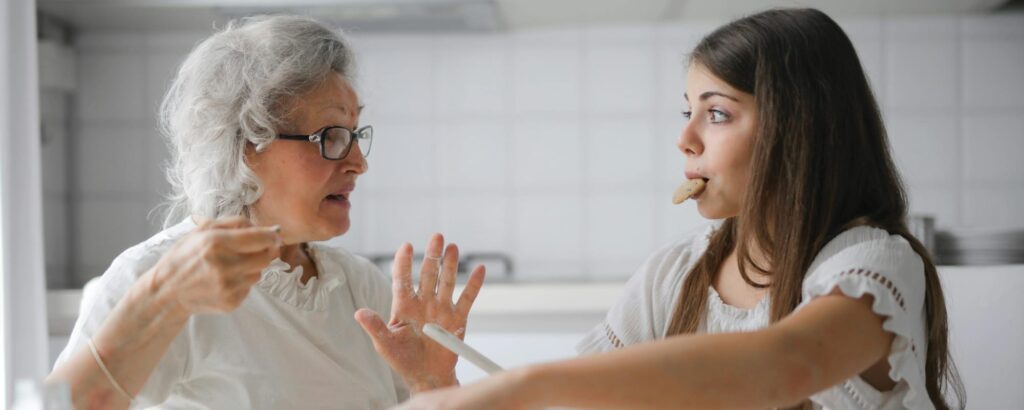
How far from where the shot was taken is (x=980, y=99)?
3328mm

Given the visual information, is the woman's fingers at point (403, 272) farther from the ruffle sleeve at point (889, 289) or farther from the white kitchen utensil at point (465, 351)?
the ruffle sleeve at point (889, 289)

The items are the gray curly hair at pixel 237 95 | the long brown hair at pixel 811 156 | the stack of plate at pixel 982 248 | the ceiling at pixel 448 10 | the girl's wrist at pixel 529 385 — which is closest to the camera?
the girl's wrist at pixel 529 385

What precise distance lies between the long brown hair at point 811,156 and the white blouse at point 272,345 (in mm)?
621

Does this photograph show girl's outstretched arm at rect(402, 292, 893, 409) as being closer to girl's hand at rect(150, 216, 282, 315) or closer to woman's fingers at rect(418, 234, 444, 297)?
girl's hand at rect(150, 216, 282, 315)

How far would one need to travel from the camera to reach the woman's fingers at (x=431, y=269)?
1.34 m

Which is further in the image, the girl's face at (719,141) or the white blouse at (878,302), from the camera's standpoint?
the girl's face at (719,141)

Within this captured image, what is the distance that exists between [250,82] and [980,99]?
274 cm

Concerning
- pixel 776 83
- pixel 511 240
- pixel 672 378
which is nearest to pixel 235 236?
pixel 672 378

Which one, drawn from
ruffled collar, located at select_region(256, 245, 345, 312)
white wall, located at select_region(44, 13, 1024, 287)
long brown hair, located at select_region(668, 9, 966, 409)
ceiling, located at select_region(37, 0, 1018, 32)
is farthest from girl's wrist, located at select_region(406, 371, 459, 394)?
white wall, located at select_region(44, 13, 1024, 287)

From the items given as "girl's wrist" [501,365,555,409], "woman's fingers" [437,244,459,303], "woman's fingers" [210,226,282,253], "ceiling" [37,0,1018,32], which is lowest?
"girl's wrist" [501,365,555,409]

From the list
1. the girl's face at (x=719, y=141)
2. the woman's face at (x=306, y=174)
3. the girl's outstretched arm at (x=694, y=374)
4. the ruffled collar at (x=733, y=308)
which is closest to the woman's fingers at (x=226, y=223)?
the girl's outstretched arm at (x=694, y=374)

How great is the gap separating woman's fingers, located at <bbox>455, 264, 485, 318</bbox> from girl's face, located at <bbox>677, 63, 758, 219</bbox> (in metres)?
0.32

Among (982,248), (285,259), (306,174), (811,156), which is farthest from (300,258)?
(982,248)

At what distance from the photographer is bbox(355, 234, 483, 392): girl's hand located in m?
1.29
